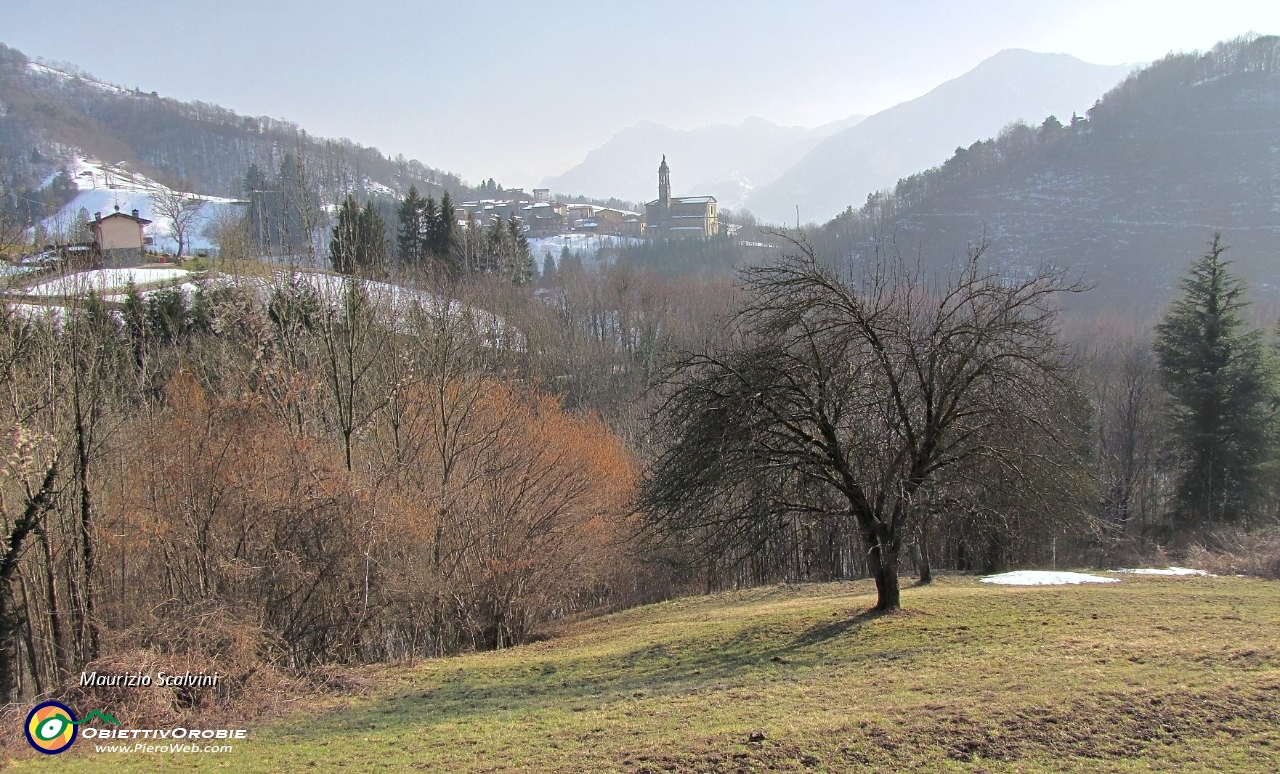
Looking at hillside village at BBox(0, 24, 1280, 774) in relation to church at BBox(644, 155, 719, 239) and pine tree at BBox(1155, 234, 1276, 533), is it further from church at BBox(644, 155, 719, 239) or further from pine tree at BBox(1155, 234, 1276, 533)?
church at BBox(644, 155, 719, 239)

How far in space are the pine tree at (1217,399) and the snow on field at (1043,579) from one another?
1501 cm

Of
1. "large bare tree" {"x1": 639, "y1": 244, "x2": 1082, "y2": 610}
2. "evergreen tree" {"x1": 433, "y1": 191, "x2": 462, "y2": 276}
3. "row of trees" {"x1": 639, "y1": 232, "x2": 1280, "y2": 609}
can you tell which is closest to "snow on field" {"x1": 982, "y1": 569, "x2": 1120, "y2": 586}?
"row of trees" {"x1": 639, "y1": 232, "x2": 1280, "y2": 609}

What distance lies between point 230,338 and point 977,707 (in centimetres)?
2782

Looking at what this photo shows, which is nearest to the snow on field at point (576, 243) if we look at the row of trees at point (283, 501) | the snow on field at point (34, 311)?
the row of trees at point (283, 501)

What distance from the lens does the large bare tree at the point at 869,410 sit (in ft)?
41.7

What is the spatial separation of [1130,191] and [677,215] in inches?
3052

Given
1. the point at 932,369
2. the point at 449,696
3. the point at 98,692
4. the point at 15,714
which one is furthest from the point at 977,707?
the point at 15,714

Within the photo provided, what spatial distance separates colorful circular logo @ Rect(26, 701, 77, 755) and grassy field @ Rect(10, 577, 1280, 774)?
0.28 meters

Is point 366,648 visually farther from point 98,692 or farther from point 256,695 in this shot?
point 98,692

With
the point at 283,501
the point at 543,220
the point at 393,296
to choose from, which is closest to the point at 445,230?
the point at 393,296

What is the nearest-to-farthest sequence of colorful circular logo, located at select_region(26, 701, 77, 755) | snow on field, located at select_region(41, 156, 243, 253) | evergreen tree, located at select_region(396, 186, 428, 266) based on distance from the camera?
colorful circular logo, located at select_region(26, 701, 77, 755) < evergreen tree, located at select_region(396, 186, 428, 266) < snow on field, located at select_region(41, 156, 243, 253)

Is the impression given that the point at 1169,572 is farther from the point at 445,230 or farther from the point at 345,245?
the point at 445,230

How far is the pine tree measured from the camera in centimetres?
2962

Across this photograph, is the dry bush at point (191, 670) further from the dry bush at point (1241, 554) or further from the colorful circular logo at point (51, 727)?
the dry bush at point (1241, 554)
